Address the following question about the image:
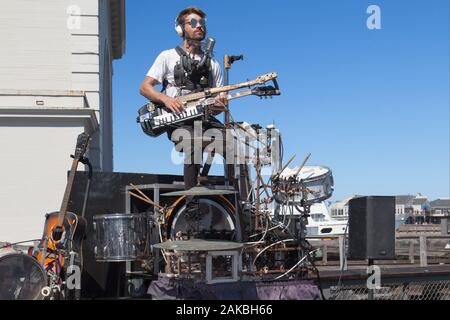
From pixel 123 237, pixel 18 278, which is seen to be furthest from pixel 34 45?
pixel 18 278

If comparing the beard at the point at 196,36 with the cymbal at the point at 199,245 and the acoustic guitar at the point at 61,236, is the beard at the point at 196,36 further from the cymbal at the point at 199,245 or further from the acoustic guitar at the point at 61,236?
the cymbal at the point at 199,245

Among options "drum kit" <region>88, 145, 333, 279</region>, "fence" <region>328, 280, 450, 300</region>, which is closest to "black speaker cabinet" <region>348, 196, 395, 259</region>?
"drum kit" <region>88, 145, 333, 279</region>

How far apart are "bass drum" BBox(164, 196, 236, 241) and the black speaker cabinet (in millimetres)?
1312

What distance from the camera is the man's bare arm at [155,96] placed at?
6176 mm

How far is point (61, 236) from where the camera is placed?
648 centimetres

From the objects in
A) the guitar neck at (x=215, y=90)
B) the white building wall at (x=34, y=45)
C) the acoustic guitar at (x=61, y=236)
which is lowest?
the acoustic guitar at (x=61, y=236)

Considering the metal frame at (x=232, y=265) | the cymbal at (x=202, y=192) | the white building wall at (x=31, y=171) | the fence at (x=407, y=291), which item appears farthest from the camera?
the white building wall at (x=31, y=171)

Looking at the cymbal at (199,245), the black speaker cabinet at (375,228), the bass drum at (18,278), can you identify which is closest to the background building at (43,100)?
the bass drum at (18,278)

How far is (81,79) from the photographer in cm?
1402

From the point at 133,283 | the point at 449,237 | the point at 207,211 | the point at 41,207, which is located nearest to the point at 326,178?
the point at 207,211

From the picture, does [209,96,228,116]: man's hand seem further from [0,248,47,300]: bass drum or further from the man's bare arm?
[0,248,47,300]: bass drum

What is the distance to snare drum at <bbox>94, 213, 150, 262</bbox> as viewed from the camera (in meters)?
6.09

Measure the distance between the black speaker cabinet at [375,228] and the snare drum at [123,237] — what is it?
7.02 feet

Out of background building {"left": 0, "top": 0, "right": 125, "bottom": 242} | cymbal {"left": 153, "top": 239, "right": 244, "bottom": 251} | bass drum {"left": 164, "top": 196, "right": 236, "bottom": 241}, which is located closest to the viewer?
cymbal {"left": 153, "top": 239, "right": 244, "bottom": 251}
